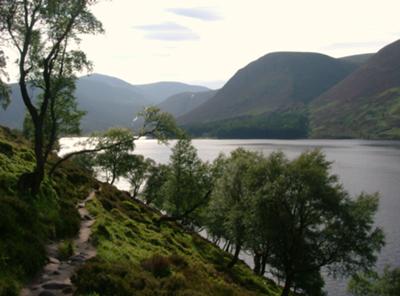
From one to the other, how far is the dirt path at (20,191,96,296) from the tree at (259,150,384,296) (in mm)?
22864

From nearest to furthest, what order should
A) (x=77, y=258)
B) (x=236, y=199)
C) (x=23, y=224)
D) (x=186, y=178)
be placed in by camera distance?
1. (x=77, y=258)
2. (x=23, y=224)
3. (x=236, y=199)
4. (x=186, y=178)

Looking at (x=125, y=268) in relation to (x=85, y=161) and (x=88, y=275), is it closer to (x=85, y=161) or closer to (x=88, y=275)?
(x=88, y=275)

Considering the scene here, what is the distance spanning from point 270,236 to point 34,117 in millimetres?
26076

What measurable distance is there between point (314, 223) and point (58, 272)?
101ft

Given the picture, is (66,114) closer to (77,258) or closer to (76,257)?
(76,257)

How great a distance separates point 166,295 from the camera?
53.5 feet

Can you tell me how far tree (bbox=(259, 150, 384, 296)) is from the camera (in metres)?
41.9

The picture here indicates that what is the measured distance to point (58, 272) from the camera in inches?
678

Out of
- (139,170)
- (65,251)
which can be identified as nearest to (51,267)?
(65,251)

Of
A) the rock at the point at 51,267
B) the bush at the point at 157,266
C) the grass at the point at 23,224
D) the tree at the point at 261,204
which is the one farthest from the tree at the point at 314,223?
the rock at the point at 51,267

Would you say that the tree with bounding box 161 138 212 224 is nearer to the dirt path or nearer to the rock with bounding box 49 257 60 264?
the dirt path

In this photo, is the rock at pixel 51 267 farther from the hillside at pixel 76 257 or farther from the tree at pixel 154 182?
the tree at pixel 154 182

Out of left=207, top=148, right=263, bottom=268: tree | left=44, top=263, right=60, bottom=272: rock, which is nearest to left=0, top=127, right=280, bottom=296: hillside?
left=44, top=263, right=60, bottom=272: rock

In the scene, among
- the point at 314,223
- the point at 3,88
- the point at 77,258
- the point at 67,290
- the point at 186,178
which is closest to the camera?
the point at 67,290
